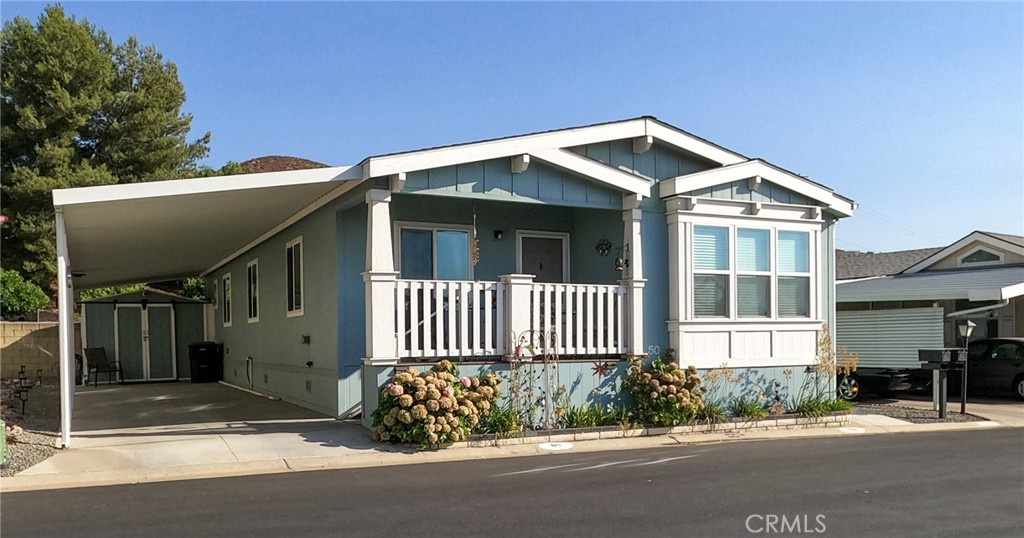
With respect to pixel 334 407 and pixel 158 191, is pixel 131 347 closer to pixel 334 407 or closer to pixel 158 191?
pixel 334 407

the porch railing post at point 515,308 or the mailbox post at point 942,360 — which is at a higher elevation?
the porch railing post at point 515,308

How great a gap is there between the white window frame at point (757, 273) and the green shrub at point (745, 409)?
1.19m

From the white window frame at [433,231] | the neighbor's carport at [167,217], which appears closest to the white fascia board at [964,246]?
the white window frame at [433,231]

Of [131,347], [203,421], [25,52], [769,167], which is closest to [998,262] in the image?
[769,167]

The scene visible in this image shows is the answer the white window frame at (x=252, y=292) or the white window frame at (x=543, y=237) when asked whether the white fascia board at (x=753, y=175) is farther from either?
the white window frame at (x=252, y=292)

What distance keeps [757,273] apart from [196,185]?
7.85 meters

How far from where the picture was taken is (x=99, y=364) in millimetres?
19047

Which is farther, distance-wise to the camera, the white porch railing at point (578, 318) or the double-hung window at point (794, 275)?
the double-hung window at point (794, 275)

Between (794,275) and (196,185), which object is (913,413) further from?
(196,185)

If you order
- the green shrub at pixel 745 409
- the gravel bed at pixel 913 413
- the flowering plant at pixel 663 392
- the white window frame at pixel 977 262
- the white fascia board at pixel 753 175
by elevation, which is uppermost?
the white fascia board at pixel 753 175

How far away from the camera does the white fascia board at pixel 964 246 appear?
18.2 m

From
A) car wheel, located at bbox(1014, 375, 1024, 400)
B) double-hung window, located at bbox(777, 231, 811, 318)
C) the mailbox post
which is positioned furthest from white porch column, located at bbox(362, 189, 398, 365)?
car wheel, located at bbox(1014, 375, 1024, 400)

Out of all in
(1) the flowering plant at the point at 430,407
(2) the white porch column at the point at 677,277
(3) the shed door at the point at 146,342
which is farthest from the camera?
(3) the shed door at the point at 146,342

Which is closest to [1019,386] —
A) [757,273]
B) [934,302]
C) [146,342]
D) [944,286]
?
[934,302]
